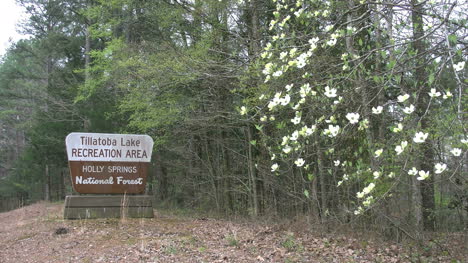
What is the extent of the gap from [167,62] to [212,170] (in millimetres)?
5893

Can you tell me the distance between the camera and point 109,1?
15.1 m

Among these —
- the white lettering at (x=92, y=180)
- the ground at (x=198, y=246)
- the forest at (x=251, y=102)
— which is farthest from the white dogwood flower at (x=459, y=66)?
the white lettering at (x=92, y=180)

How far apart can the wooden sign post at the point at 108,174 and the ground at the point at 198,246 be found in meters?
A: 0.84

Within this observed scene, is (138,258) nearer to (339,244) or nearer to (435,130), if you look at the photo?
(339,244)

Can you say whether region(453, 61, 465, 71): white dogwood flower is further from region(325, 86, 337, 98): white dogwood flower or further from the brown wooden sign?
the brown wooden sign

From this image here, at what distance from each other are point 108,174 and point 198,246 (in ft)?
14.5

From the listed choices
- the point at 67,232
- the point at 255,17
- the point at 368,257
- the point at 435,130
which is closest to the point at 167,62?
the point at 255,17

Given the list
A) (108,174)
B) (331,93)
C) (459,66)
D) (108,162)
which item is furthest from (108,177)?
(459,66)

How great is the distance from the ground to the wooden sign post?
0.84 metres

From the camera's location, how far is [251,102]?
10.5 meters

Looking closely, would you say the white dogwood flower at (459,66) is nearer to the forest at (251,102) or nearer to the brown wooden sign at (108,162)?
the forest at (251,102)

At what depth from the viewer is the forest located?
16.0ft

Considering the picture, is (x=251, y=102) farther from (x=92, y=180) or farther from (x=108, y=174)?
(x=92, y=180)

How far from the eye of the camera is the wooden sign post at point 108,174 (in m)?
10.5
